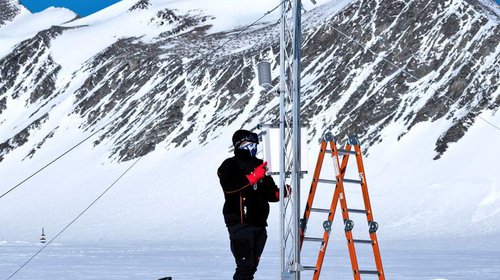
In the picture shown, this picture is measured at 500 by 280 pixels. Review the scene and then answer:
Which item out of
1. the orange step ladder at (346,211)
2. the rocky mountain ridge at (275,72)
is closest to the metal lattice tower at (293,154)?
the orange step ladder at (346,211)

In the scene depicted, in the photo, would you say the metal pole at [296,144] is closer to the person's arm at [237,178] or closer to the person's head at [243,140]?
the person's head at [243,140]

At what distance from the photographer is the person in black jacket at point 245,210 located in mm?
9141

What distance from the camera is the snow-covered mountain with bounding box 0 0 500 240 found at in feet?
179

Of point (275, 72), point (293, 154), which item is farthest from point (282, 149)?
point (275, 72)

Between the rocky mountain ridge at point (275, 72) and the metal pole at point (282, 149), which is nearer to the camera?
the metal pole at point (282, 149)

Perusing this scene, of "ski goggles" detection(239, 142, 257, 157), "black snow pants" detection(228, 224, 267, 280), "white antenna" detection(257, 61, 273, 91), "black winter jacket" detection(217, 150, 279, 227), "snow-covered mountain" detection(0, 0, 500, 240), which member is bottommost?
"black snow pants" detection(228, 224, 267, 280)

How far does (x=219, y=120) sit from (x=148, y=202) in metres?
16.3

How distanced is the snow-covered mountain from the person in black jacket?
26294 millimetres

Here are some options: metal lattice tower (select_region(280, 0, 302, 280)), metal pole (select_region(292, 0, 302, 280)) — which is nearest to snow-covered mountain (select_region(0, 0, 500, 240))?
metal lattice tower (select_region(280, 0, 302, 280))

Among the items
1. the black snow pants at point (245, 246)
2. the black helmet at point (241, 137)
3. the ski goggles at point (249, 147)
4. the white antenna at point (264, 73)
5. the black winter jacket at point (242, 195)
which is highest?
the white antenna at point (264, 73)

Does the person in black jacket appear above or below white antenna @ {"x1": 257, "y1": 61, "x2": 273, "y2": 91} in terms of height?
below

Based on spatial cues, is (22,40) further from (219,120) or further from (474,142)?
(474,142)

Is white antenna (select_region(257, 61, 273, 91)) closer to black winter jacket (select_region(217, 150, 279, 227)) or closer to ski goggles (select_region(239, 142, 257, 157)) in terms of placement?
ski goggles (select_region(239, 142, 257, 157))

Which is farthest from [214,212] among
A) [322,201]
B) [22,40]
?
[22,40]
